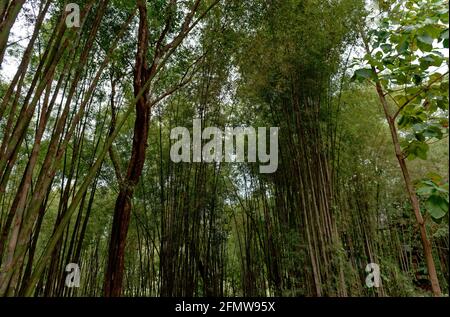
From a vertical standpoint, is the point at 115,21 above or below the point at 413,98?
above

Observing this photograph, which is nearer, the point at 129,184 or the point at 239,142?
the point at 129,184

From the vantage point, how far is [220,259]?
4.89 metres

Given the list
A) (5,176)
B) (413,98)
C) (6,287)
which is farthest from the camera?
(5,176)

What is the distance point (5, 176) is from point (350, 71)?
3655mm

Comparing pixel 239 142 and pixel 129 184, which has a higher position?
pixel 239 142

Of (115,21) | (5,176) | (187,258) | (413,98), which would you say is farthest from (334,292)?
(115,21)

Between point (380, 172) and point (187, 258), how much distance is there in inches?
115

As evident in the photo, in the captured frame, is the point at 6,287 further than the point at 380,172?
No
